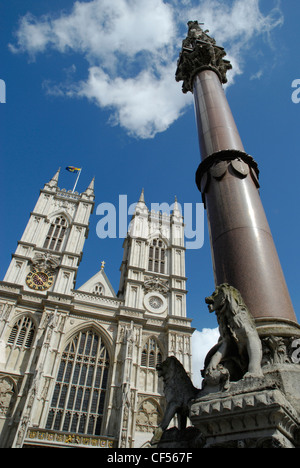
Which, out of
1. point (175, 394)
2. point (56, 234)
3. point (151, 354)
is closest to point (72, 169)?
point (56, 234)

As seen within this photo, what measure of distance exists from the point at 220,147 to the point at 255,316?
3.83m

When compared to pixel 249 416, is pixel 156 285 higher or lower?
higher

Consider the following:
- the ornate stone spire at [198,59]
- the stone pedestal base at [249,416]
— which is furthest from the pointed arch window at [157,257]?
the stone pedestal base at [249,416]

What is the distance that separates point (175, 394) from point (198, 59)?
27.7ft

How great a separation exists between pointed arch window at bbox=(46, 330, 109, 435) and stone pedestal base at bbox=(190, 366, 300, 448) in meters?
21.9

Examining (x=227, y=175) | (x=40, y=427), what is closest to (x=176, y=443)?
(x=227, y=175)

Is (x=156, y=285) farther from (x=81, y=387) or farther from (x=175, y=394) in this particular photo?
(x=175, y=394)

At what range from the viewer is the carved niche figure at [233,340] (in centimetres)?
379

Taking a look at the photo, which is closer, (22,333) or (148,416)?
(148,416)

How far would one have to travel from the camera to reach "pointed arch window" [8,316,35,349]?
24.3 metres

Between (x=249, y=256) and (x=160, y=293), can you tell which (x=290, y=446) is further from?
(x=160, y=293)

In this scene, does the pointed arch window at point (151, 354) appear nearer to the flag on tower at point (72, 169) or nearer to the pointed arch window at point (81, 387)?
the pointed arch window at point (81, 387)

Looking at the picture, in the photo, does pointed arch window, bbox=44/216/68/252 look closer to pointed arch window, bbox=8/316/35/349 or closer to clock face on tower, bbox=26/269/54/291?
clock face on tower, bbox=26/269/54/291

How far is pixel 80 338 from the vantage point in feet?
85.2
